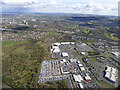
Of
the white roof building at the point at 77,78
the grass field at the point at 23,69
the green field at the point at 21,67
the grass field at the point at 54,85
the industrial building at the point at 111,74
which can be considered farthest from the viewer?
the industrial building at the point at 111,74

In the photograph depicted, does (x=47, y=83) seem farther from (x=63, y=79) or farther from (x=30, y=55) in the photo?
(x=30, y=55)

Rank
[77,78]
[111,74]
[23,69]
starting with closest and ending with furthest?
[77,78] < [111,74] < [23,69]

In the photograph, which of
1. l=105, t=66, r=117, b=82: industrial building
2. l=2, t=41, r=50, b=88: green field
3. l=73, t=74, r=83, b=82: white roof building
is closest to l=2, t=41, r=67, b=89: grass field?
l=2, t=41, r=50, b=88: green field

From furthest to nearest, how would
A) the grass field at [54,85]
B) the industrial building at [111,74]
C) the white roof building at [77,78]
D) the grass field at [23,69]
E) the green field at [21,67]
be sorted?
the industrial building at [111,74] < the white roof building at [77,78] < the green field at [21,67] < the grass field at [23,69] < the grass field at [54,85]

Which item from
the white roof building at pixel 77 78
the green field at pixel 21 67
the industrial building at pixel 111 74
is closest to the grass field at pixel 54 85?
the green field at pixel 21 67

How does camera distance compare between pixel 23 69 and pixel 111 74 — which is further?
pixel 23 69

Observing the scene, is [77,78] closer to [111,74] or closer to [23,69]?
[111,74]

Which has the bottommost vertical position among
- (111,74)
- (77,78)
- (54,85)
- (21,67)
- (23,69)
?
(54,85)

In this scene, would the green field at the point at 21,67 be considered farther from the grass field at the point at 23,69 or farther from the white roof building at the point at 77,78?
the white roof building at the point at 77,78

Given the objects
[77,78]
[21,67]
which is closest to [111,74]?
[77,78]

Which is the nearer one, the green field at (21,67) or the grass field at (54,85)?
the grass field at (54,85)

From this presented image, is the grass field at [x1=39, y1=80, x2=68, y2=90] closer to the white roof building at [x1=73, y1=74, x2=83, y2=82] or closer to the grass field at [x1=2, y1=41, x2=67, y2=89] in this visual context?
the grass field at [x1=2, y1=41, x2=67, y2=89]

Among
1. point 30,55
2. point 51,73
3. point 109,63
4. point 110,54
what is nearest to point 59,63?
point 51,73
